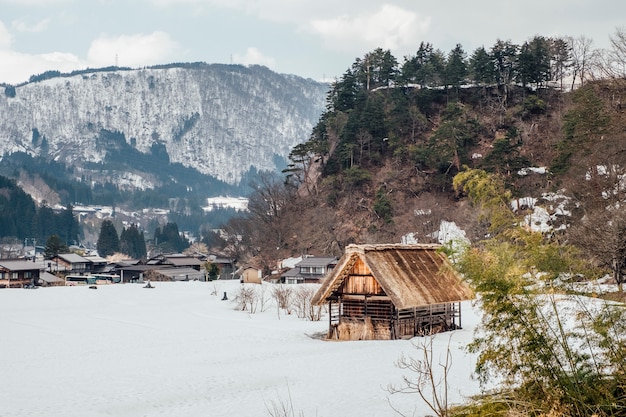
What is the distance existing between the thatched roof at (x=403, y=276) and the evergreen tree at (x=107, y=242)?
378 feet

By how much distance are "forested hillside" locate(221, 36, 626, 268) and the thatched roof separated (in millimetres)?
24294

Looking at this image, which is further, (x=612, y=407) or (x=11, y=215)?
(x=11, y=215)

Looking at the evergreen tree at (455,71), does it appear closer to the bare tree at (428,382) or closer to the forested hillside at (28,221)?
the bare tree at (428,382)

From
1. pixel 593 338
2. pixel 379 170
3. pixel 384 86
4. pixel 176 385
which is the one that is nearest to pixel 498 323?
pixel 593 338

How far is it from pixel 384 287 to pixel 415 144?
45911 mm

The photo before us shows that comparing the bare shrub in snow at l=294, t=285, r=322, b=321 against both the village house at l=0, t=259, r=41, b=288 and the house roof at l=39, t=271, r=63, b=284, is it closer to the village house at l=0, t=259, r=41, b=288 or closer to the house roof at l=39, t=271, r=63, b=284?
the village house at l=0, t=259, r=41, b=288

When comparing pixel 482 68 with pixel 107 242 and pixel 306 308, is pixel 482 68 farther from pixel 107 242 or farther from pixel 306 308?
pixel 107 242

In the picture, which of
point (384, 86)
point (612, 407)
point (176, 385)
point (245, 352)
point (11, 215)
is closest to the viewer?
point (612, 407)

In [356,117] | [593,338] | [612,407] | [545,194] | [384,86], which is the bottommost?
[612,407]

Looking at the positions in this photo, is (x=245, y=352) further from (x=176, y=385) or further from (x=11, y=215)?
(x=11, y=215)

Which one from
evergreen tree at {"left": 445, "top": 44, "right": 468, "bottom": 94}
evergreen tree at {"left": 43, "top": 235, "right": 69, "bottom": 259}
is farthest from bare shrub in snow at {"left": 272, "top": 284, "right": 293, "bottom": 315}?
evergreen tree at {"left": 43, "top": 235, "right": 69, "bottom": 259}

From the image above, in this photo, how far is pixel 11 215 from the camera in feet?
541

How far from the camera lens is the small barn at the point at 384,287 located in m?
25.8

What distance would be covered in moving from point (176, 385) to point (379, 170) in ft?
172
